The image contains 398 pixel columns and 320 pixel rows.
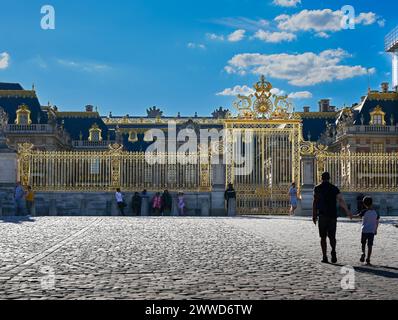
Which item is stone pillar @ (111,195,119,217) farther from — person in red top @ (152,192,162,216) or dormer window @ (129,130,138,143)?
dormer window @ (129,130,138,143)

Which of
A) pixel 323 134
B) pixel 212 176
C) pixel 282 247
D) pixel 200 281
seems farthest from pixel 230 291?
pixel 323 134

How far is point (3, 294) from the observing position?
22.5 ft

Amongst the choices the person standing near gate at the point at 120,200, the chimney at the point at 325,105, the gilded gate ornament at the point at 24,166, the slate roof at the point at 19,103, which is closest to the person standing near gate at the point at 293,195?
the person standing near gate at the point at 120,200

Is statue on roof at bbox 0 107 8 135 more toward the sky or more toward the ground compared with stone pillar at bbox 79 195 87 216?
more toward the sky

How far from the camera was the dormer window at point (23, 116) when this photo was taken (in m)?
49.3

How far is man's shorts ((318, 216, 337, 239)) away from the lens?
32.8 ft

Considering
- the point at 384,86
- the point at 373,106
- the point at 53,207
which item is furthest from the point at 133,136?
the point at 53,207

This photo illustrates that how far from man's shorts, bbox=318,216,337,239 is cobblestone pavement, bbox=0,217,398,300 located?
422mm

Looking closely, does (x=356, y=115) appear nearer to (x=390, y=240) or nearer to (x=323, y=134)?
(x=323, y=134)

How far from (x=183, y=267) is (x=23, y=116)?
140 feet

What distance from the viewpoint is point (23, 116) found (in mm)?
49656

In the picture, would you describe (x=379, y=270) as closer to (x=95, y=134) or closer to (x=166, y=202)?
(x=166, y=202)

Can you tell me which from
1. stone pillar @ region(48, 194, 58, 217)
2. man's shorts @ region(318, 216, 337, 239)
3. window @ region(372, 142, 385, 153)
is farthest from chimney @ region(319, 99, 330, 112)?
man's shorts @ region(318, 216, 337, 239)

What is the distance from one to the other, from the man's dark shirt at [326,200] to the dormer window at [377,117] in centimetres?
4161
